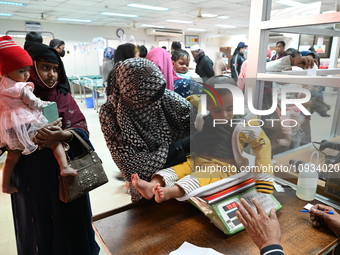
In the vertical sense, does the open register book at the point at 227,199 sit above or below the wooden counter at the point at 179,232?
above

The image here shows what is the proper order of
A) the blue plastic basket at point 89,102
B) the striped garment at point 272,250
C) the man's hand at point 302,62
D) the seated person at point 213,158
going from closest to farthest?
the striped garment at point 272,250 < the seated person at point 213,158 < the man's hand at point 302,62 < the blue plastic basket at point 89,102

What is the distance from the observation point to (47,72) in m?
1.27

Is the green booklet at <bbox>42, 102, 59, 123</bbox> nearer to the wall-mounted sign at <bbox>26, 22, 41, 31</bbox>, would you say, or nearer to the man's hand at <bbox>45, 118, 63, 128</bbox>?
the man's hand at <bbox>45, 118, 63, 128</bbox>

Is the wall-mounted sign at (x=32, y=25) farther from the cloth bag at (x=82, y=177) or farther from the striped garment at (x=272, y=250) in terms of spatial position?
the striped garment at (x=272, y=250)

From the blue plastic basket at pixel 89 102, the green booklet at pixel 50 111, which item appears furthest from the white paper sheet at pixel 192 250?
the blue plastic basket at pixel 89 102

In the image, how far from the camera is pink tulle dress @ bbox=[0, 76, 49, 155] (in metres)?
1.16

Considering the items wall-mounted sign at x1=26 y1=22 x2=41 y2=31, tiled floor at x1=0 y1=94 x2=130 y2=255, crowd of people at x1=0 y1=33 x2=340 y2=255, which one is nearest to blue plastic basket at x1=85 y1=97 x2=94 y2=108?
tiled floor at x1=0 y1=94 x2=130 y2=255

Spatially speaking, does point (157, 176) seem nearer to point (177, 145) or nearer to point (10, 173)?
point (177, 145)

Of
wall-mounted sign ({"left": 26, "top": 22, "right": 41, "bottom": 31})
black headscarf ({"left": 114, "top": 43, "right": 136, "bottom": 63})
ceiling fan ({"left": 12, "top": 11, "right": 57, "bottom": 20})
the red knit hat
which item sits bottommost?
the red knit hat

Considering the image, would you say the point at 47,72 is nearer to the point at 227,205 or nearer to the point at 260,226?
the point at 227,205

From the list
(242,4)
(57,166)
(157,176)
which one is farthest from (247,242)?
(242,4)

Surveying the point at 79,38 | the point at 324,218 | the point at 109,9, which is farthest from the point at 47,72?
the point at 79,38

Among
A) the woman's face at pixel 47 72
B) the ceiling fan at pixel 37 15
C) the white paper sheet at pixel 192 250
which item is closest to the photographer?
the white paper sheet at pixel 192 250

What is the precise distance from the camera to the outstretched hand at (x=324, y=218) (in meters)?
0.94
